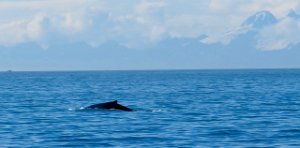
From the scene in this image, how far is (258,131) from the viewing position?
34281mm

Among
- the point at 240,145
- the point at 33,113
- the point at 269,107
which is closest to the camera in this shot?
the point at 240,145

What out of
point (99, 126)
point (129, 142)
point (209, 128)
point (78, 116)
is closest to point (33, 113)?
point (78, 116)

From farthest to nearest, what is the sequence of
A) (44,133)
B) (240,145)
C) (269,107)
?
(269,107) < (44,133) < (240,145)

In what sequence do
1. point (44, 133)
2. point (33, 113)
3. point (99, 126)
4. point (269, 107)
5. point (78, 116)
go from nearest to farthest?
1. point (44, 133)
2. point (99, 126)
3. point (78, 116)
4. point (33, 113)
5. point (269, 107)

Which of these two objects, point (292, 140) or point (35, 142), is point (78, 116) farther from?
point (292, 140)

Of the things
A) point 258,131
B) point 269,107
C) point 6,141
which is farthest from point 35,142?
point 269,107

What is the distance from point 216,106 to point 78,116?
12982mm

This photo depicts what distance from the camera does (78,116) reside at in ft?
143

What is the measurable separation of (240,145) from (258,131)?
17.0 feet

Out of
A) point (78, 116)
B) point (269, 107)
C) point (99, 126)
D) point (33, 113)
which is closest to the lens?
point (99, 126)

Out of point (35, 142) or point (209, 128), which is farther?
point (209, 128)

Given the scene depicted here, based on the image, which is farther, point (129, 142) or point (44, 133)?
point (44, 133)

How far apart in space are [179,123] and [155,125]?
156 centimetres

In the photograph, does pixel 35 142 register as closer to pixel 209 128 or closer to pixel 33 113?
pixel 209 128
